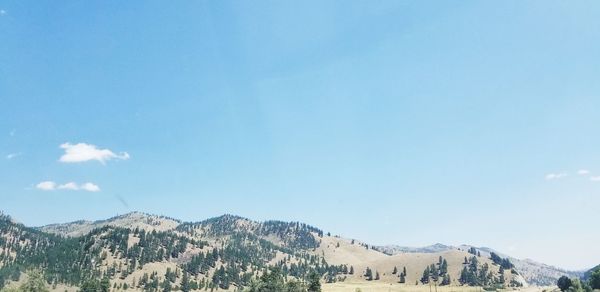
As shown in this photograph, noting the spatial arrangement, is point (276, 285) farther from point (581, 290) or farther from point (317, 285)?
point (581, 290)

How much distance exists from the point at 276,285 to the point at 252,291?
1031 centimetres

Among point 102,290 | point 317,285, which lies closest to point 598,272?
point 317,285

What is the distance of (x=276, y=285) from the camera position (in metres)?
188

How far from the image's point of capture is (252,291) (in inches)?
7170

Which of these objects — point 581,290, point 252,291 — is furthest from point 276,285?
point 581,290

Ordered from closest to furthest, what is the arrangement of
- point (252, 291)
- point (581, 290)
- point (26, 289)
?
point (26, 289) → point (581, 290) → point (252, 291)

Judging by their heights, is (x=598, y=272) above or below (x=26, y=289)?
above

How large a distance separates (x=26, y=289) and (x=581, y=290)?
17898 centimetres

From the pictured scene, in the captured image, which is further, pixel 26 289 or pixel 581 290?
pixel 581 290

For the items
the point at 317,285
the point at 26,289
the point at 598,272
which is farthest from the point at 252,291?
the point at 598,272

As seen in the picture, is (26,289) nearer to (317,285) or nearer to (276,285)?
(276,285)

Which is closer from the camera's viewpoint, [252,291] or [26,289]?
[26,289]

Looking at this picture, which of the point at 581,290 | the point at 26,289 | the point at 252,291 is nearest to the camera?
the point at 26,289

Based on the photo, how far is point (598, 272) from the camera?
605 ft
